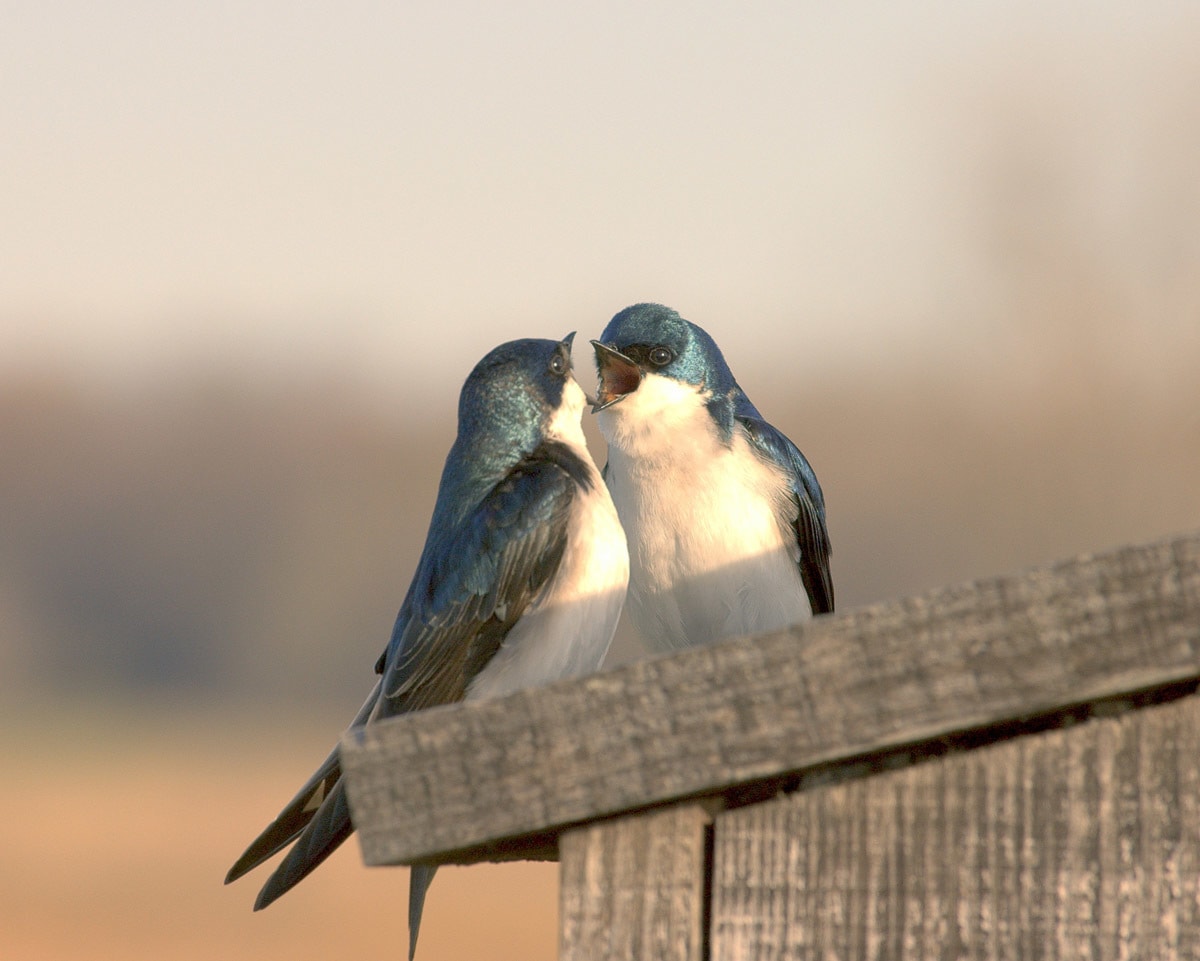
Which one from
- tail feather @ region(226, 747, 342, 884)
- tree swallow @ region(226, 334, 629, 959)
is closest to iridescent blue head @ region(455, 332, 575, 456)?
tree swallow @ region(226, 334, 629, 959)

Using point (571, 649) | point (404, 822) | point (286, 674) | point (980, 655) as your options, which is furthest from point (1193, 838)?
point (286, 674)

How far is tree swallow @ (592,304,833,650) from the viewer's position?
3.09 metres

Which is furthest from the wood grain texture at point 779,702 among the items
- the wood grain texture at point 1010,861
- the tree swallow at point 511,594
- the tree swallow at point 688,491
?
the tree swallow at point 688,491

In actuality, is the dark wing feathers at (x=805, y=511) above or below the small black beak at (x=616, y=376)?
below

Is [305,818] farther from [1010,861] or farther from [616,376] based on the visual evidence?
[616,376]

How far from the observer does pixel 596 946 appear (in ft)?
5.67

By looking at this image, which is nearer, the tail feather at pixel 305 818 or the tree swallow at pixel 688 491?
the tail feather at pixel 305 818

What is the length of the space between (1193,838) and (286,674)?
27.5 meters

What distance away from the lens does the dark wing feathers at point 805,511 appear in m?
3.28

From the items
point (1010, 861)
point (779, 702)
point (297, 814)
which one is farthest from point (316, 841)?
point (1010, 861)

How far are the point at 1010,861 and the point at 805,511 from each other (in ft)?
5.39

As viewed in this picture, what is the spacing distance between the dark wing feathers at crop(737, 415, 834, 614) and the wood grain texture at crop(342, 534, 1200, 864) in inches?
63.3

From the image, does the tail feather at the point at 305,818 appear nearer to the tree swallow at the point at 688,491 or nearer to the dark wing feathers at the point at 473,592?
the dark wing feathers at the point at 473,592

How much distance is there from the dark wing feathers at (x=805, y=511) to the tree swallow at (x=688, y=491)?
0.01 m
